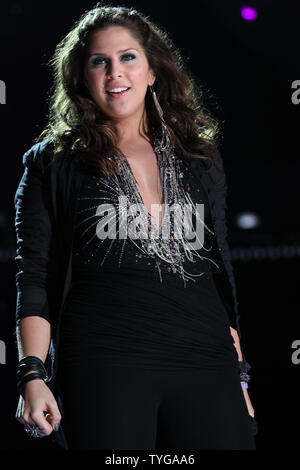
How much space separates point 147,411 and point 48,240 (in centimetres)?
43

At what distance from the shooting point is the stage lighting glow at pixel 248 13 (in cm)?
339

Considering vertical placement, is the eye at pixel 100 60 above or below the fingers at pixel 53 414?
above

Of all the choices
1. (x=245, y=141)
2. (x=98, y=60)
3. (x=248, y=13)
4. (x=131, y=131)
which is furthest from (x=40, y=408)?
(x=245, y=141)

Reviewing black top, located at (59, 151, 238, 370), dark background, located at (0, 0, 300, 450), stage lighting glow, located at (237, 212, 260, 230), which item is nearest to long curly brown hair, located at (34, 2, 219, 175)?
black top, located at (59, 151, 238, 370)

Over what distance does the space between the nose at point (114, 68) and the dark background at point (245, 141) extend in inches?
67.1

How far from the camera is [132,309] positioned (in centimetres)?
140

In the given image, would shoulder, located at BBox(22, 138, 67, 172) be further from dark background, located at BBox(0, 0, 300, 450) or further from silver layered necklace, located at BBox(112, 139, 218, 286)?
dark background, located at BBox(0, 0, 300, 450)

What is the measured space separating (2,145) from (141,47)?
2283 millimetres

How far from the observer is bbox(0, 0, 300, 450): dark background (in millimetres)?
3234

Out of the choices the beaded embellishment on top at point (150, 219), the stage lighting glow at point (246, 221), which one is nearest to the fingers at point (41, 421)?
the beaded embellishment on top at point (150, 219)

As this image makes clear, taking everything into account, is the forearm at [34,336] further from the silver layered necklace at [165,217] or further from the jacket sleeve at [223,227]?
the jacket sleeve at [223,227]

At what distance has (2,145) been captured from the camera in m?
3.80

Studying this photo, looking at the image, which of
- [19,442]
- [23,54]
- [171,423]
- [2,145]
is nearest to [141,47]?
[171,423]

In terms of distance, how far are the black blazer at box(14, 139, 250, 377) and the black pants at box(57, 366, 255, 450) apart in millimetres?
114
